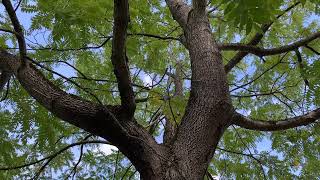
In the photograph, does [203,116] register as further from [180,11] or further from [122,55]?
[180,11]

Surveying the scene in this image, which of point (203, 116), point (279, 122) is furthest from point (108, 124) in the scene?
point (279, 122)

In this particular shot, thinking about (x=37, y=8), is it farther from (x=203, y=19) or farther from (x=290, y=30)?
(x=290, y=30)

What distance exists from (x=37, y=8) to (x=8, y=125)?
49.0 inches

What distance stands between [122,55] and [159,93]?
57 centimetres

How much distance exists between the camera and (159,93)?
2.84 metres

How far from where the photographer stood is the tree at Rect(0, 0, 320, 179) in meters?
2.44

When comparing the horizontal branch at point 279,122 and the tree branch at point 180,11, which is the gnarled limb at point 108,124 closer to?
the horizontal branch at point 279,122

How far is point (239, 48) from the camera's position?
11.7 feet

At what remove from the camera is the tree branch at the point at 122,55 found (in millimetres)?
2178

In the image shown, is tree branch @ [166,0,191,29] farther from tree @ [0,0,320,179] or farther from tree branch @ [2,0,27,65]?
tree branch @ [2,0,27,65]

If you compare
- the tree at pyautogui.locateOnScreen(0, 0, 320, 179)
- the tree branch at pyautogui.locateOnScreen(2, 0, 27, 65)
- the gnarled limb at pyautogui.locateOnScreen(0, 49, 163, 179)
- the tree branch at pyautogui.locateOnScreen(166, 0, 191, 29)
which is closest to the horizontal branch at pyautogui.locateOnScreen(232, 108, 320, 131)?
the tree at pyautogui.locateOnScreen(0, 0, 320, 179)

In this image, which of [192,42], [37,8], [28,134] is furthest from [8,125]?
[192,42]

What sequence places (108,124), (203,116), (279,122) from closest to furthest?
(108,124) → (203,116) → (279,122)

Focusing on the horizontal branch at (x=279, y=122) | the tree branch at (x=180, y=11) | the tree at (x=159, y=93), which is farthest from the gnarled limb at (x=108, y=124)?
the tree branch at (x=180, y=11)
